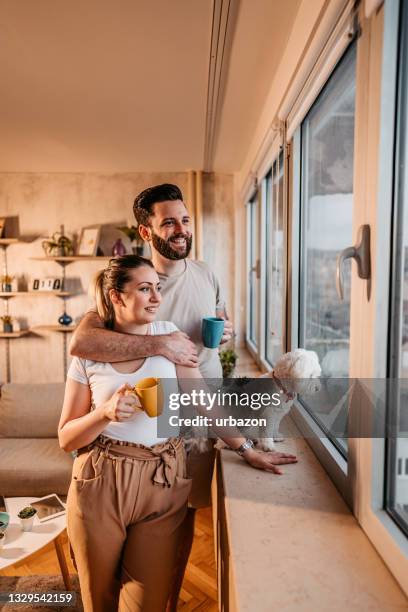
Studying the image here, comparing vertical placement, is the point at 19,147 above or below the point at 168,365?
above

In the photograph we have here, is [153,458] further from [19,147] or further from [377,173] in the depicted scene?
[19,147]

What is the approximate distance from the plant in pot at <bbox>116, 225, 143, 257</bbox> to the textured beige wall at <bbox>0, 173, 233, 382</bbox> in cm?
32

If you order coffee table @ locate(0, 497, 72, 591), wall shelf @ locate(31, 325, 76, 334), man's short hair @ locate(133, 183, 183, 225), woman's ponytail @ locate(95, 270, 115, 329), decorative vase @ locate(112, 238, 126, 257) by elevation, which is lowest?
coffee table @ locate(0, 497, 72, 591)

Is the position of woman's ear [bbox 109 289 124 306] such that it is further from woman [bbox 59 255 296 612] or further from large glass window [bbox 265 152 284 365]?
large glass window [bbox 265 152 284 365]

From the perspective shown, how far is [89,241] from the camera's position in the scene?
451cm

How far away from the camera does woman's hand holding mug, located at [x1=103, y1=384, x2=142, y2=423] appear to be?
104 cm

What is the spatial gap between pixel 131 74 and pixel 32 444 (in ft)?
7.90

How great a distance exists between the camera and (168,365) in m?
1.22

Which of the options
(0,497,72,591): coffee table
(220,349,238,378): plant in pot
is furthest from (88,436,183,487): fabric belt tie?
(220,349,238,378): plant in pot

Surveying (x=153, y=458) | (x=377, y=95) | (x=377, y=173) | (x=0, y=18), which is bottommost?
(x=153, y=458)

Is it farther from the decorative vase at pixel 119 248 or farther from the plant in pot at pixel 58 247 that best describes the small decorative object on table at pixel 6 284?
the decorative vase at pixel 119 248

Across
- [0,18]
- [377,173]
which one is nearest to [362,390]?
[377,173]

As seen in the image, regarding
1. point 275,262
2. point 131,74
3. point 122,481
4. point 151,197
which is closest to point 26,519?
point 122,481

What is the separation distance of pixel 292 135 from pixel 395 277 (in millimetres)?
1139
